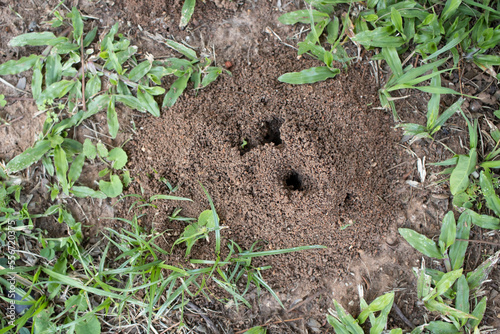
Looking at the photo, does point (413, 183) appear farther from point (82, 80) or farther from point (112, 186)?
point (82, 80)

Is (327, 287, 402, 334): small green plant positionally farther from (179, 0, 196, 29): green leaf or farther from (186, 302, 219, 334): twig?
(179, 0, 196, 29): green leaf

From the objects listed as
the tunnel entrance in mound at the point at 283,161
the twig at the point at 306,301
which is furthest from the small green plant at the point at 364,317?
the tunnel entrance in mound at the point at 283,161

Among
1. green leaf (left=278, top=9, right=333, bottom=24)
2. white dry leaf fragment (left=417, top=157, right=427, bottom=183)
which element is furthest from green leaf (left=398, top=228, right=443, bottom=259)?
green leaf (left=278, top=9, right=333, bottom=24)

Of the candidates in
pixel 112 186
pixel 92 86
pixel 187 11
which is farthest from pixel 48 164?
pixel 187 11

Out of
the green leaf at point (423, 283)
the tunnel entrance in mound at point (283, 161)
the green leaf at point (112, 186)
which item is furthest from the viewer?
the green leaf at point (112, 186)

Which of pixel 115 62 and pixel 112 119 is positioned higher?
pixel 115 62

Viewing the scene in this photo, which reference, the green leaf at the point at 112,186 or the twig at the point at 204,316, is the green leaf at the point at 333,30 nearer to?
the green leaf at the point at 112,186
